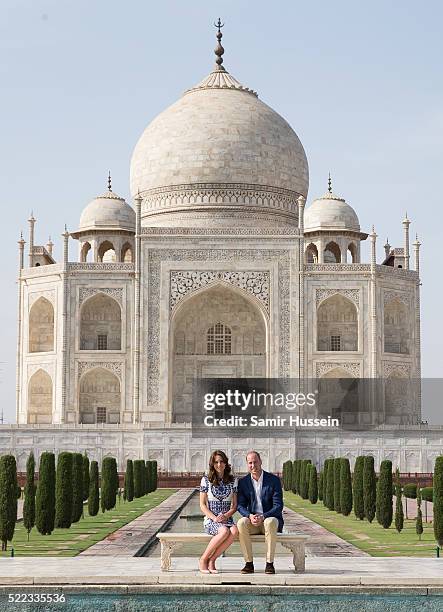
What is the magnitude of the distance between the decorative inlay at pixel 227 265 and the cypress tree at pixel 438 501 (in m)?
16.6

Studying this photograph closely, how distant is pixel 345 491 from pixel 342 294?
13210 millimetres

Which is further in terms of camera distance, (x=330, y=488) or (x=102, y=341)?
(x=102, y=341)

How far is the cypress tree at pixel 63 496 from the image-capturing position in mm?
12219

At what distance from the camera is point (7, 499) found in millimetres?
10609

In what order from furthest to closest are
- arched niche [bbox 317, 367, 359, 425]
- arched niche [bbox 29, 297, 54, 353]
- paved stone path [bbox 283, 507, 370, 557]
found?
1. arched niche [bbox 29, 297, 54, 353]
2. arched niche [bbox 317, 367, 359, 425]
3. paved stone path [bbox 283, 507, 370, 557]

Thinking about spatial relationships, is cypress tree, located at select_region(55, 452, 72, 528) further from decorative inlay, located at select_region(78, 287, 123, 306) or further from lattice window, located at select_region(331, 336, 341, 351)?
lattice window, located at select_region(331, 336, 341, 351)

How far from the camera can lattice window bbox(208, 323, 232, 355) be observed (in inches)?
1147

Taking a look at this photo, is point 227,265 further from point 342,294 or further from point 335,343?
point 335,343

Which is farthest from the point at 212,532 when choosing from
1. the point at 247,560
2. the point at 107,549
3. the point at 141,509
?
the point at 141,509

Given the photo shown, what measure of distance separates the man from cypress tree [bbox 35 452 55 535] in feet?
14.0

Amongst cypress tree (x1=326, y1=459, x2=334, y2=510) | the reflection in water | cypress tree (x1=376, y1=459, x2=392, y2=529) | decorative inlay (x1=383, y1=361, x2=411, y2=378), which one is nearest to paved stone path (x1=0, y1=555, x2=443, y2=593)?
the reflection in water

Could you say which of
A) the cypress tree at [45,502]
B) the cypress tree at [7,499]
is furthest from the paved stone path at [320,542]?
the cypress tree at [7,499]

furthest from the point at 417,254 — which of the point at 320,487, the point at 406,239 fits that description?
the point at 320,487

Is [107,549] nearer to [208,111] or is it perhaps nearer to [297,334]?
[297,334]
